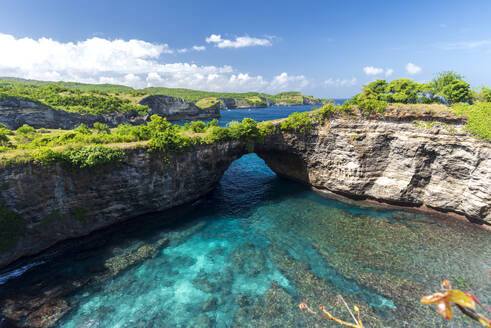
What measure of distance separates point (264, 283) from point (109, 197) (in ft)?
55.4

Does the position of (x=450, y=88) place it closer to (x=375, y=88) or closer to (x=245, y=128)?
(x=375, y=88)

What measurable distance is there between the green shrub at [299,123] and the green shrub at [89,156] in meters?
20.4

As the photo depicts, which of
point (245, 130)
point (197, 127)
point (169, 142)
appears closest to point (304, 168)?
point (245, 130)

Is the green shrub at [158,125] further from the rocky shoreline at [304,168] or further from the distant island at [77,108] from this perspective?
the distant island at [77,108]

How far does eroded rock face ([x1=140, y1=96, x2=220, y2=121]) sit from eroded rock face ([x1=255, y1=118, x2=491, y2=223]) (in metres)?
87.6

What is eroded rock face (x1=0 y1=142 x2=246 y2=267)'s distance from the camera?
1767cm

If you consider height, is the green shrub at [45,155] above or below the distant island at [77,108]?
below

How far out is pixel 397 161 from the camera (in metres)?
25.4

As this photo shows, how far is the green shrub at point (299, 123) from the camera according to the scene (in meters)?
28.6

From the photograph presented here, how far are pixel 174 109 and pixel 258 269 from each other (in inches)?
4098

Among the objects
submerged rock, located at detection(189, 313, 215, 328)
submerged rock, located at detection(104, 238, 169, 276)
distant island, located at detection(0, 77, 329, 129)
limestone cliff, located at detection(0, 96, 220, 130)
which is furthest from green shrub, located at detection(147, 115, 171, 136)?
limestone cliff, located at detection(0, 96, 220, 130)

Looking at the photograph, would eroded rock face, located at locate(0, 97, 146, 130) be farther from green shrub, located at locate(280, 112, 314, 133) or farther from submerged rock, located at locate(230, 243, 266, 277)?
submerged rock, located at locate(230, 243, 266, 277)

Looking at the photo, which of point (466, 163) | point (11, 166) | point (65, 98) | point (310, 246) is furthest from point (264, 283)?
point (65, 98)

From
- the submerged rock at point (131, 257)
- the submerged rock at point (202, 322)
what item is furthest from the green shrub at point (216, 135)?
the submerged rock at point (202, 322)
